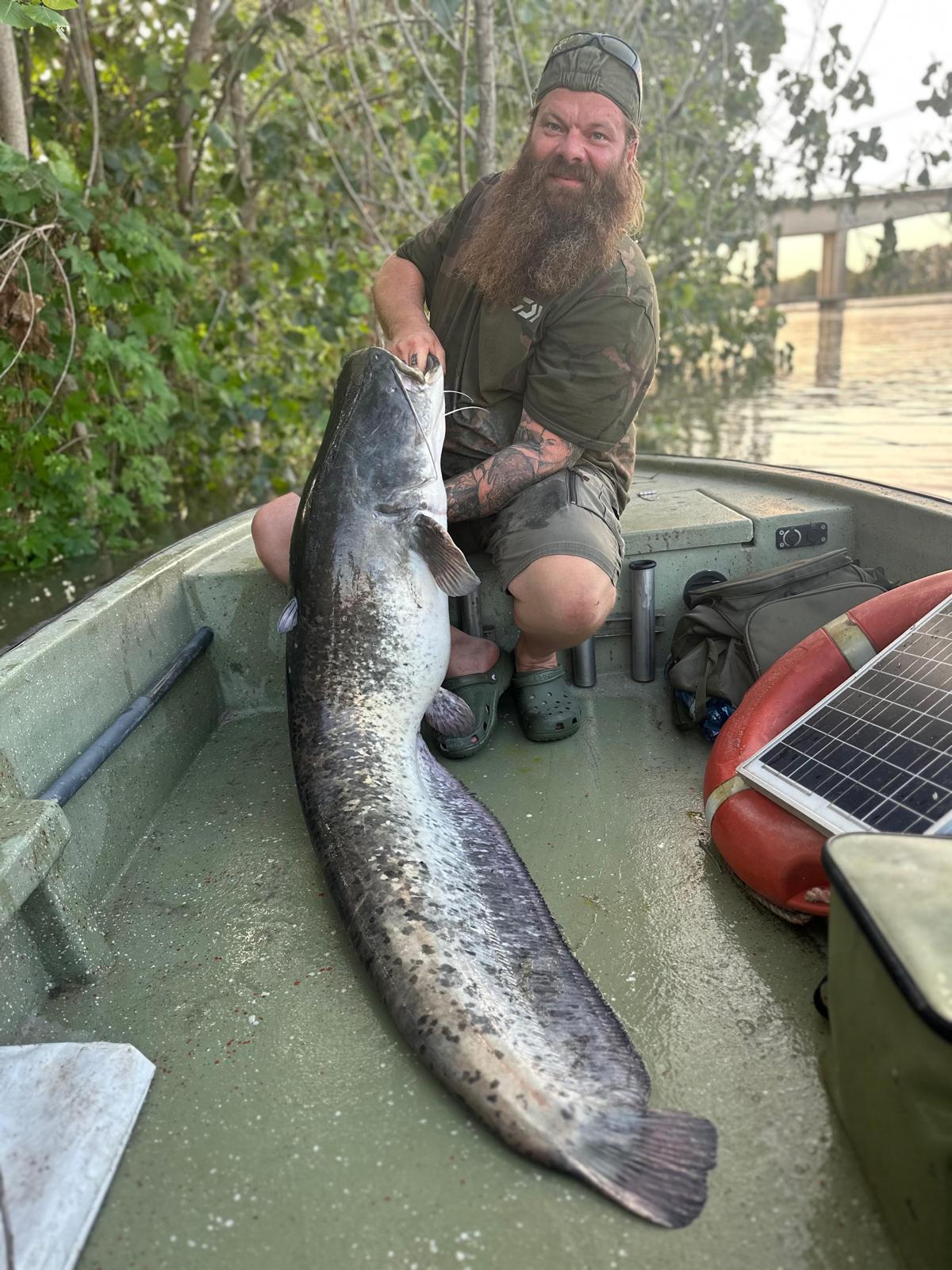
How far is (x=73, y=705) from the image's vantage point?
2.43 meters

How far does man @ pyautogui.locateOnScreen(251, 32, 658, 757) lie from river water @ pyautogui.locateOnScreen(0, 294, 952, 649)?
2513 millimetres

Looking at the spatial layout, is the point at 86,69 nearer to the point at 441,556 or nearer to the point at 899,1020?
the point at 441,556

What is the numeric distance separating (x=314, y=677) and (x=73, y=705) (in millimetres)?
631

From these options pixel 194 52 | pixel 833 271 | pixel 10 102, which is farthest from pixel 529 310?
pixel 833 271

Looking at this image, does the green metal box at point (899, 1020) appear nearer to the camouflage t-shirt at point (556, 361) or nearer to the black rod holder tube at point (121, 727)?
the black rod holder tube at point (121, 727)

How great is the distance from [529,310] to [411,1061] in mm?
2295

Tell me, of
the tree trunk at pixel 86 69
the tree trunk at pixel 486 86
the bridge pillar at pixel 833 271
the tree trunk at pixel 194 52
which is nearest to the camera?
the tree trunk at pixel 486 86

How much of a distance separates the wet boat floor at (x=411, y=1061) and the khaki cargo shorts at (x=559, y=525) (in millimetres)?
687

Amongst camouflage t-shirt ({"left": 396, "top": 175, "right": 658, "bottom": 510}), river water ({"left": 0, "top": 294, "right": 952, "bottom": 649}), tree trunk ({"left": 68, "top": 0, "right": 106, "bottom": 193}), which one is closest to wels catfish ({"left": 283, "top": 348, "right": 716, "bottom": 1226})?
camouflage t-shirt ({"left": 396, "top": 175, "right": 658, "bottom": 510})

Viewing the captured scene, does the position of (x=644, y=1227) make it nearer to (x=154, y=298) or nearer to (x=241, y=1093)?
(x=241, y=1093)

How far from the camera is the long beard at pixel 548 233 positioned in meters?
2.99

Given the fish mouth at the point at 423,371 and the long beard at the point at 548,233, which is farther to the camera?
the long beard at the point at 548,233

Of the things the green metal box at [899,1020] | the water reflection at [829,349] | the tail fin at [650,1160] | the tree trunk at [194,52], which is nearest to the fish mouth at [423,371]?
the green metal box at [899,1020]

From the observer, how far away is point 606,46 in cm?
292
